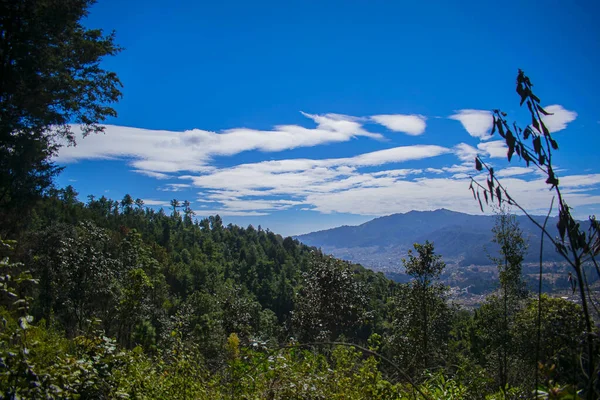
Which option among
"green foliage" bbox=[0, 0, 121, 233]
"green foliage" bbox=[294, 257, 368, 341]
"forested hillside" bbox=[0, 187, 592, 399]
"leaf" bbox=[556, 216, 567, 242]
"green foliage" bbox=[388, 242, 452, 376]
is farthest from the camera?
"green foliage" bbox=[294, 257, 368, 341]

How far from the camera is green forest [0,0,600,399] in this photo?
5.94 ft

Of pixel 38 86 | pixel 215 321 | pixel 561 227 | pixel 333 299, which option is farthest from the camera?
pixel 215 321

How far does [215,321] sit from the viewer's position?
29328 mm

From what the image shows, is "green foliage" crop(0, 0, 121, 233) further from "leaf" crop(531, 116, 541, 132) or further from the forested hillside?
"leaf" crop(531, 116, 541, 132)

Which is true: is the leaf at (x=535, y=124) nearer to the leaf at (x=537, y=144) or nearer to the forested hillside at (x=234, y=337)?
the leaf at (x=537, y=144)

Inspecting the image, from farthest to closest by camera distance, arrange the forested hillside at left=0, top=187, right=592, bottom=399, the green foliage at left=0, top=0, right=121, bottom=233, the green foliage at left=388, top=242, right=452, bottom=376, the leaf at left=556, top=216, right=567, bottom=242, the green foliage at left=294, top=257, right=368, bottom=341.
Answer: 1. the green foliage at left=294, top=257, right=368, bottom=341
2. the green foliage at left=388, top=242, right=452, bottom=376
3. the green foliage at left=0, top=0, right=121, bottom=233
4. the forested hillside at left=0, top=187, right=592, bottom=399
5. the leaf at left=556, top=216, right=567, bottom=242

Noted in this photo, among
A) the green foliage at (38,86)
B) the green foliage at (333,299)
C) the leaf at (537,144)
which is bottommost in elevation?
the green foliage at (333,299)

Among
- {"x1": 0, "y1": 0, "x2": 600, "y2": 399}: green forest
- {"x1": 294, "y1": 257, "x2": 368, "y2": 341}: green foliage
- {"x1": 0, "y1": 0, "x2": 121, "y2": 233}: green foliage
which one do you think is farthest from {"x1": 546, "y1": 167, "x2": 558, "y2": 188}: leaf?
{"x1": 294, "y1": 257, "x2": 368, "y2": 341}: green foliage

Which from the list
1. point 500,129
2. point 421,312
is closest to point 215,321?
point 421,312

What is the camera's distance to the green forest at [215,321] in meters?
1.81

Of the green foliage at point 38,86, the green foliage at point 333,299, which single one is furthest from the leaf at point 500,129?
the green foliage at point 333,299

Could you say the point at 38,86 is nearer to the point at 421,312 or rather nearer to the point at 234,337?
the point at 234,337

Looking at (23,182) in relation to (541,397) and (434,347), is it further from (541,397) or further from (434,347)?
(434,347)

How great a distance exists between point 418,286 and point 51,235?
1625cm
